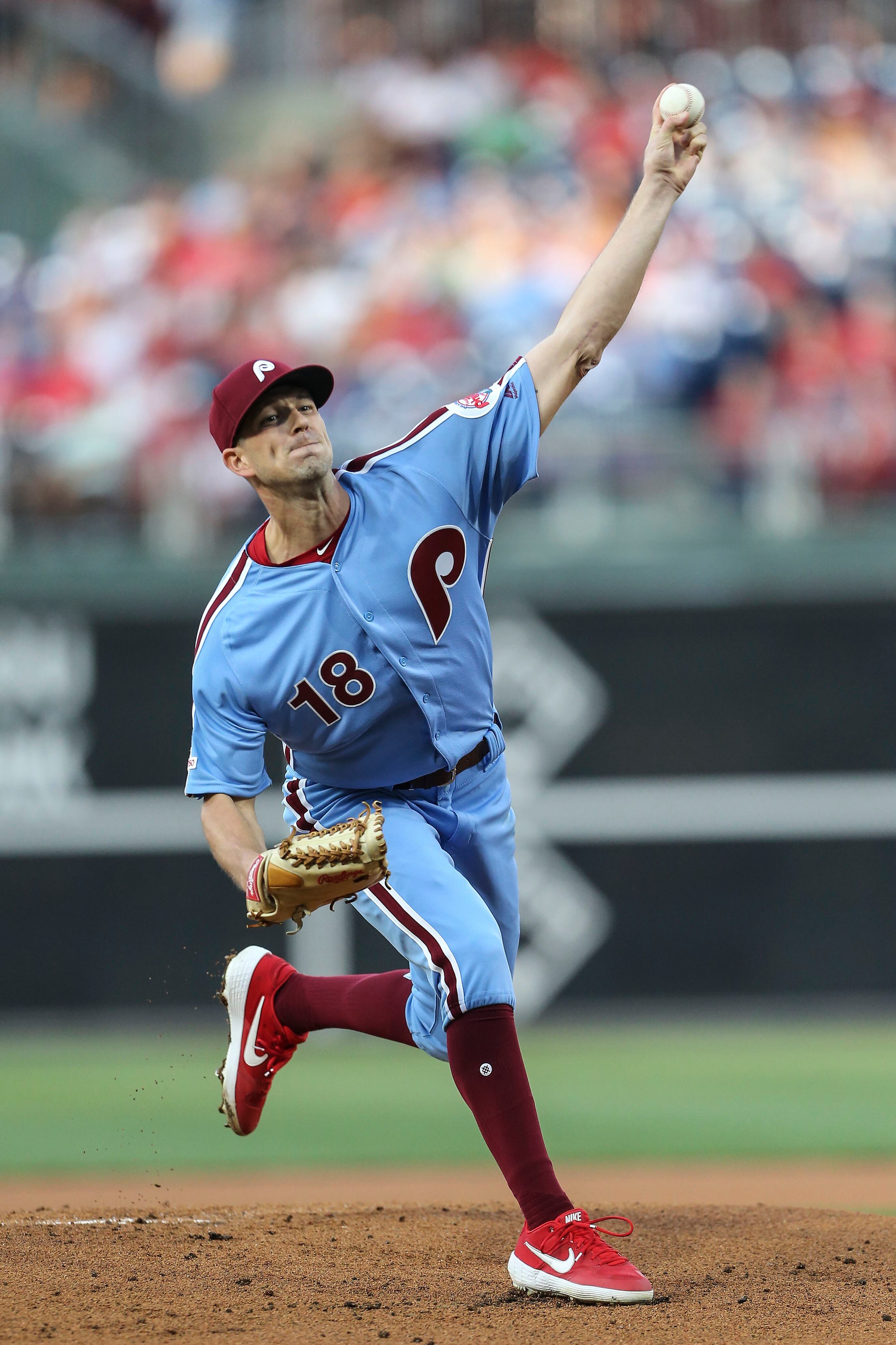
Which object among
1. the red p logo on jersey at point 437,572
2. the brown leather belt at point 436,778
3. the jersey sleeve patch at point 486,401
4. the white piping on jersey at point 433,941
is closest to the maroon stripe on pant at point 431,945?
the white piping on jersey at point 433,941

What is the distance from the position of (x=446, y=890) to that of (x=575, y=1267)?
0.79 meters

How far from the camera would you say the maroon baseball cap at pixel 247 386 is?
348 centimetres

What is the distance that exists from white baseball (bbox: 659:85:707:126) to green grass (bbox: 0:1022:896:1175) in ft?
12.2

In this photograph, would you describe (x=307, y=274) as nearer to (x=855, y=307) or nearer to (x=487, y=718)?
(x=855, y=307)

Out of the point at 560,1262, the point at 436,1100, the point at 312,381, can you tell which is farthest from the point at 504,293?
the point at 560,1262

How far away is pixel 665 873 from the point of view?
8.41 meters

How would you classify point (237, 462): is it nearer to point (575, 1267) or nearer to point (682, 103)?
point (682, 103)

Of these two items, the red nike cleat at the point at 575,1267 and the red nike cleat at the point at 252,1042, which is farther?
the red nike cleat at the point at 252,1042

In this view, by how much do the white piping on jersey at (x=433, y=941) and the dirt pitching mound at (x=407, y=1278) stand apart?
0.63m

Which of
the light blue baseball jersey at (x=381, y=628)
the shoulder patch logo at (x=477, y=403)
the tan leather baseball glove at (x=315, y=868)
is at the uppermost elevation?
the shoulder patch logo at (x=477, y=403)

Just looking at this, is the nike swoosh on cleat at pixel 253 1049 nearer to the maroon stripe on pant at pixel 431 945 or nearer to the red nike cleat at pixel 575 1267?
the maroon stripe on pant at pixel 431 945

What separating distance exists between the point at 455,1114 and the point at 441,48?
8231 mm

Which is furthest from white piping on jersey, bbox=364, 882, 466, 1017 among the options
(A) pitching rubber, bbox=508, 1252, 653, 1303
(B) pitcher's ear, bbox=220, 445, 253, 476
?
(B) pitcher's ear, bbox=220, 445, 253, 476

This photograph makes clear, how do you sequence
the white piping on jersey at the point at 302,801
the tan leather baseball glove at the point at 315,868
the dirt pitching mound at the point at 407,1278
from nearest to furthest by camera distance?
the dirt pitching mound at the point at 407,1278 < the tan leather baseball glove at the point at 315,868 < the white piping on jersey at the point at 302,801
